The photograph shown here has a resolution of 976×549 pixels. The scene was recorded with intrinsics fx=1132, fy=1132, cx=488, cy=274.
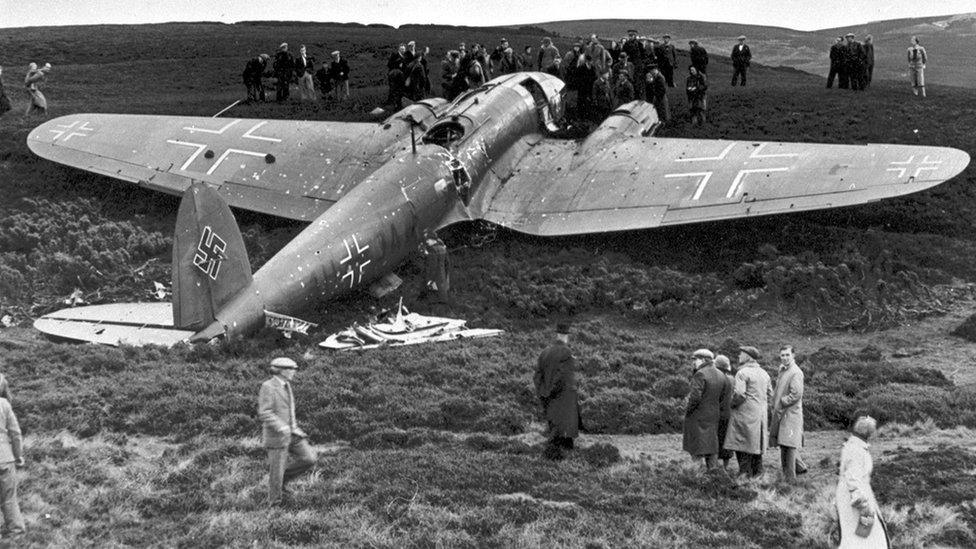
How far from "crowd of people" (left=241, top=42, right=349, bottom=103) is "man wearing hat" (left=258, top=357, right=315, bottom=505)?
754 inches

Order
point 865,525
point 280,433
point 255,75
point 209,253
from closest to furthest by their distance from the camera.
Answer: point 865,525 < point 280,433 < point 209,253 < point 255,75

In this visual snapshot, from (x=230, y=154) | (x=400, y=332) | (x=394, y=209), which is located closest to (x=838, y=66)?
(x=394, y=209)

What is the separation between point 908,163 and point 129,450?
1331cm

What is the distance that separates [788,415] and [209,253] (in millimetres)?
7207

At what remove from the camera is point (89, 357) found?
14.9 m

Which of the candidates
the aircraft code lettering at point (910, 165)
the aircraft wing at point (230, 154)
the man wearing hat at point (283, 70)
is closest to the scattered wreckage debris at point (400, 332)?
the aircraft wing at point (230, 154)

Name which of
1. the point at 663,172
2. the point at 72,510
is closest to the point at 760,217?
the point at 663,172

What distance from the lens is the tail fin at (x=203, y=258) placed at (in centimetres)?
1367

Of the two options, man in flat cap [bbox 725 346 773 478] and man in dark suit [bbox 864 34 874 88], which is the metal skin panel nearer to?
man in flat cap [bbox 725 346 773 478]

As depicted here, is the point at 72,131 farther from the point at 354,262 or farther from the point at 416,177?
the point at 354,262

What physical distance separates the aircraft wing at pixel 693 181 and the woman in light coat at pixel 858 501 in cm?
1005

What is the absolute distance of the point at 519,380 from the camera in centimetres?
1473

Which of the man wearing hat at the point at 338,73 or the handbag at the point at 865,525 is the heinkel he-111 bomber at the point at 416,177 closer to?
the man wearing hat at the point at 338,73

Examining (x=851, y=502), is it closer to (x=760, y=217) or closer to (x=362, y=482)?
(x=362, y=482)
